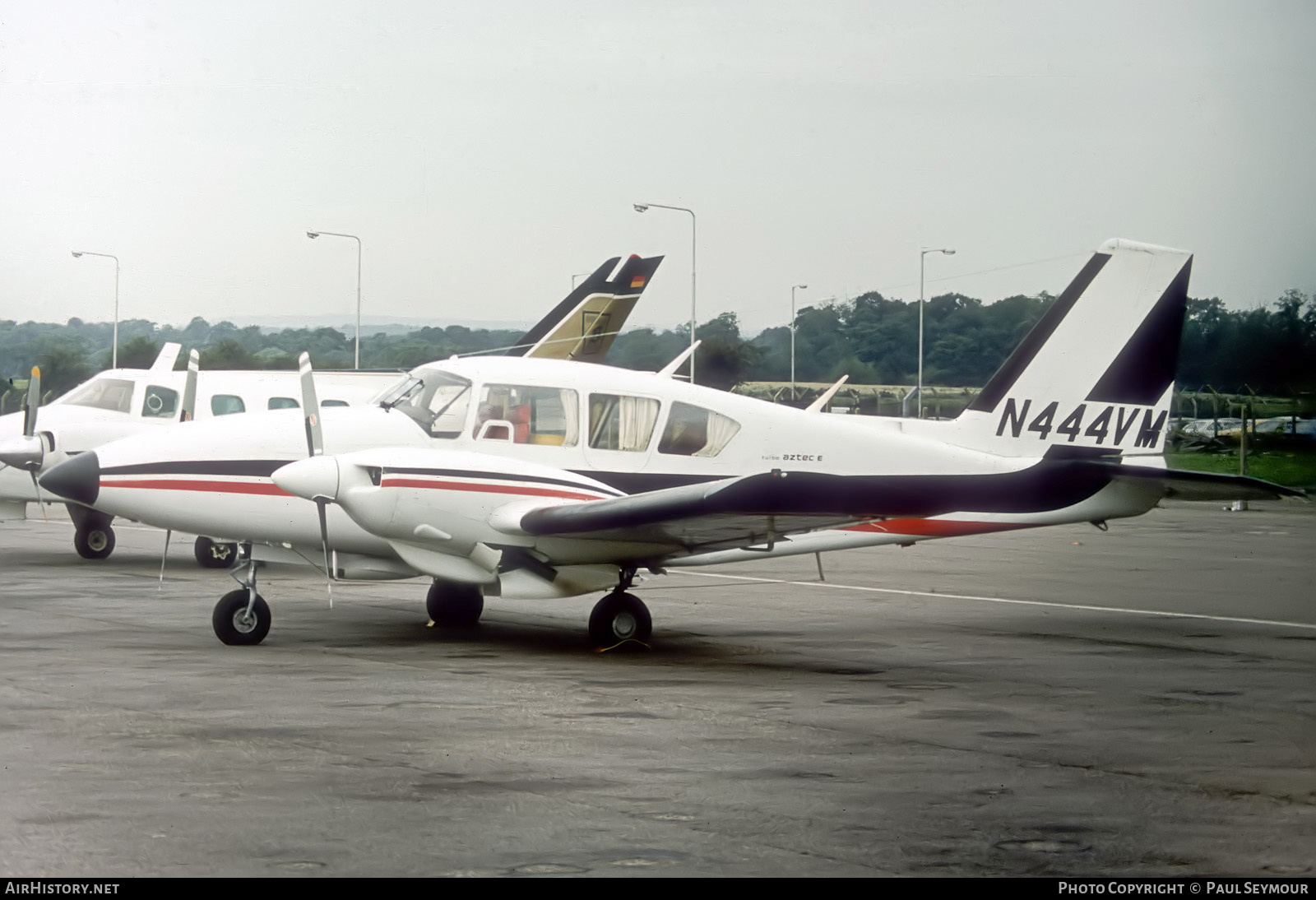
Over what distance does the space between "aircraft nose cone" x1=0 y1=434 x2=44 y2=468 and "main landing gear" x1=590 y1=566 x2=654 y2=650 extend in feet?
32.4

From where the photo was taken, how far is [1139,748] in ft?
24.8

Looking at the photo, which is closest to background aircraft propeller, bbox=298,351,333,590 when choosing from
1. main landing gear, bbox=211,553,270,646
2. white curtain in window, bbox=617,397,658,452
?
main landing gear, bbox=211,553,270,646

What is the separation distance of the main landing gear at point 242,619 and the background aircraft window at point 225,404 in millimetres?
9738

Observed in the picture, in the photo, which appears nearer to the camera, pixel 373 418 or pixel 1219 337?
pixel 373 418

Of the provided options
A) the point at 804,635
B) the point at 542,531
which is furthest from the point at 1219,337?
the point at 542,531

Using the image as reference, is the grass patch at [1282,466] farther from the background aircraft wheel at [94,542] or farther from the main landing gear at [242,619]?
the background aircraft wheel at [94,542]

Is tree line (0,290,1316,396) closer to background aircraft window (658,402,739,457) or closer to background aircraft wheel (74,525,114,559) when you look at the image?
background aircraft wheel (74,525,114,559)

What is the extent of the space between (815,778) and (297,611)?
7.96 m

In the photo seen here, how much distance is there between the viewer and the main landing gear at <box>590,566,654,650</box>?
36.8ft

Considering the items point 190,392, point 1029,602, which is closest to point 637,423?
point 1029,602

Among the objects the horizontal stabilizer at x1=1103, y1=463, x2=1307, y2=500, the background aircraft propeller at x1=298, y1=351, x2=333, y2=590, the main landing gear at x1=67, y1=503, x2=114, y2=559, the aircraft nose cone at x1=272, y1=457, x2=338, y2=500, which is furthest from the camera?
the main landing gear at x1=67, y1=503, x2=114, y2=559

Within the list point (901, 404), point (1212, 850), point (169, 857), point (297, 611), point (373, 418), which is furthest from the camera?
point (901, 404)

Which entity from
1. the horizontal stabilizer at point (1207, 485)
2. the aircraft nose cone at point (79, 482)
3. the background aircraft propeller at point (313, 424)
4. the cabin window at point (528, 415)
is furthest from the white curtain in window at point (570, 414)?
the horizontal stabilizer at point (1207, 485)

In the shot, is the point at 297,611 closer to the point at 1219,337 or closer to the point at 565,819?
the point at 565,819
